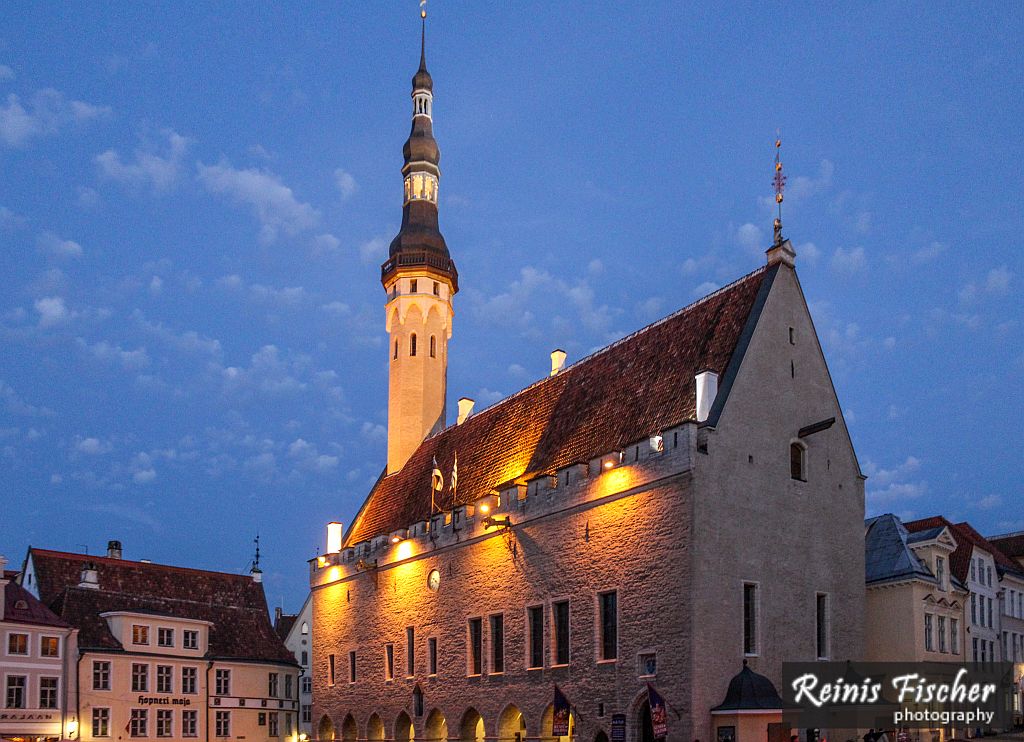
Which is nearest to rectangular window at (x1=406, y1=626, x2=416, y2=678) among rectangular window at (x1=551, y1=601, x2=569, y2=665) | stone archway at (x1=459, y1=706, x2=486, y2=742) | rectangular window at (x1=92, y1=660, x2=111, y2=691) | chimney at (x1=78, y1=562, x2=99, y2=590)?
stone archway at (x1=459, y1=706, x2=486, y2=742)

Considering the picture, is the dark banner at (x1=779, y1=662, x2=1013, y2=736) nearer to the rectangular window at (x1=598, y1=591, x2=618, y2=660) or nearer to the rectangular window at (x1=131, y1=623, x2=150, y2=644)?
the rectangular window at (x1=598, y1=591, x2=618, y2=660)

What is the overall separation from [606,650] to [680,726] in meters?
4.05

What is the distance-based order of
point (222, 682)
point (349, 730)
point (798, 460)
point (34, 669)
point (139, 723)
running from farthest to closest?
point (222, 682), point (139, 723), point (349, 730), point (34, 669), point (798, 460)

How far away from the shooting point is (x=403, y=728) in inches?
1693

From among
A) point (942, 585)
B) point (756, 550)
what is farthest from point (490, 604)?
A: point (942, 585)

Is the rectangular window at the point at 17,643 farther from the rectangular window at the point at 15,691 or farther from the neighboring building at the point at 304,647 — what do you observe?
the neighboring building at the point at 304,647

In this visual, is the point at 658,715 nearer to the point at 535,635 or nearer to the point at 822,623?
the point at 822,623

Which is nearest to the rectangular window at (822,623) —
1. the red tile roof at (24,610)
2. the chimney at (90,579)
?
the red tile roof at (24,610)

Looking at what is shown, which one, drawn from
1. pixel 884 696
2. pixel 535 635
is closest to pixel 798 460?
pixel 884 696

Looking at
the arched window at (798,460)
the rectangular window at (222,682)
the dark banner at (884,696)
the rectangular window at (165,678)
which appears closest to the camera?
the dark banner at (884,696)

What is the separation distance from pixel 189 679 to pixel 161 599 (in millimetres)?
4268

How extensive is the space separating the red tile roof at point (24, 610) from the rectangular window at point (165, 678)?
4.86 meters

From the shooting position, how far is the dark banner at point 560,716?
33.3 meters

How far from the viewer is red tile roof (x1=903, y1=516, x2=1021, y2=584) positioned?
4359 cm
